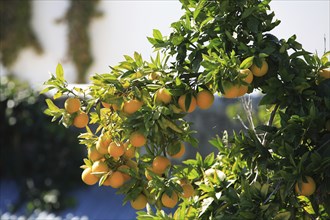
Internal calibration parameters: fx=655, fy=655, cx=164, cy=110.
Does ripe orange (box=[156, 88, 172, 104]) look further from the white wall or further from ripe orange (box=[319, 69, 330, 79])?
the white wall

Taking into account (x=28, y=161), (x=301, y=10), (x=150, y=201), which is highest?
(x=28, y=161)

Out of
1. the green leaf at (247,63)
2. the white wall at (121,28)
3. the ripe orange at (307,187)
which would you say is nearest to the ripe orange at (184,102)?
the green leaf at (247,63)

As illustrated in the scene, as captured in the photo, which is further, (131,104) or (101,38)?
(101,38)

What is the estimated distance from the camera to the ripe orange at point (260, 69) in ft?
3.81

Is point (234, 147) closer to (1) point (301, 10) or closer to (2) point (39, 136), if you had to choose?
(1) point (301, 10)

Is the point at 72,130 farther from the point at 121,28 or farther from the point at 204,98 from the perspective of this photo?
the point at 204,98

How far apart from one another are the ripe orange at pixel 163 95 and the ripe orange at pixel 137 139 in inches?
2.7

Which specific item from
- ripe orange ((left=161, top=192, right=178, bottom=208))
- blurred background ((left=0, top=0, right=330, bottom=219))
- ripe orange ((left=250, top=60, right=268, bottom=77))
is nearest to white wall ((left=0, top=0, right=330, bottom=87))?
blurred background ((left=0, top=0, right=330, bottom=219))

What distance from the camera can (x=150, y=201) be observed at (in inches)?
47.3

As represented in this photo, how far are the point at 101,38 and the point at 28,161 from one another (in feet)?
9.09

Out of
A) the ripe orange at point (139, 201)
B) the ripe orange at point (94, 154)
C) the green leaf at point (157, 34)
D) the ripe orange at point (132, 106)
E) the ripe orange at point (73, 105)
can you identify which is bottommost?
the ripe orange at point (139, 201)

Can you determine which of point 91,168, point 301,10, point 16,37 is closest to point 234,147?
point 91,168

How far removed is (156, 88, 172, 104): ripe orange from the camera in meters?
1.13

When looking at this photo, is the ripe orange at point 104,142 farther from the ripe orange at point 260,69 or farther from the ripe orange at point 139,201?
the ripe orange at point 260,69
